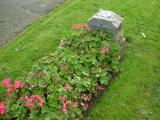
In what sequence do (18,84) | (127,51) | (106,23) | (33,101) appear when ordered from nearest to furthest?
(33,101), (18,84), (106,23), (127,51)

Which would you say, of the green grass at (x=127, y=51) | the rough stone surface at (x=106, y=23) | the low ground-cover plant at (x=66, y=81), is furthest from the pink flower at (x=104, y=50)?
the green grass at (x=127, y=51)

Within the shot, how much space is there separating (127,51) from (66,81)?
314 cm

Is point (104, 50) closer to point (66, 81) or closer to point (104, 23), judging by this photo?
point (104, 23)

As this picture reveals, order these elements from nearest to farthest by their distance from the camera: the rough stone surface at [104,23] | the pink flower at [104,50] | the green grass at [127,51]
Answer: the green grass at [127,51] < the pink flower at [104,50] < the rough stone surface at [104,23]

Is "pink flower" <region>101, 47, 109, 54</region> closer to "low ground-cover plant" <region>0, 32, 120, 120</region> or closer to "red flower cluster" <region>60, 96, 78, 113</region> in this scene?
"low ground-cover plant" <region>0, 32, 120, 120</region>

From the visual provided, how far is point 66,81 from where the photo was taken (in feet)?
21.1

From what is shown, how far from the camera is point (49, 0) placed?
12109mm

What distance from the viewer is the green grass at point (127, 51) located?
7175 mm

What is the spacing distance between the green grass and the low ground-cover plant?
1.79ft

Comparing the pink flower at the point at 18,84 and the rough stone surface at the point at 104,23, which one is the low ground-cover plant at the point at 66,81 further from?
the rough stone surface at the point at 104,23

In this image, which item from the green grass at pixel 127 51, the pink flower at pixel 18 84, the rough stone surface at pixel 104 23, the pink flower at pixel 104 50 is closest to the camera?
the pink flower at pixel 18 84

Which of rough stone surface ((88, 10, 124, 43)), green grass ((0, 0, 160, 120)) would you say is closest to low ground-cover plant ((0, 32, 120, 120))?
rough stone surface ((88, 10, 124, 43))

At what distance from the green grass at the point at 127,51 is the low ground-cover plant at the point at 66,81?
546mm

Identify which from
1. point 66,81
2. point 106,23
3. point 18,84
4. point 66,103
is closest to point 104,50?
point 106,23
